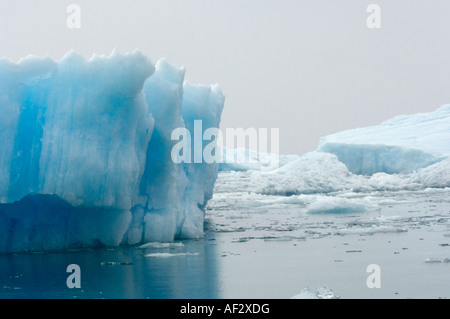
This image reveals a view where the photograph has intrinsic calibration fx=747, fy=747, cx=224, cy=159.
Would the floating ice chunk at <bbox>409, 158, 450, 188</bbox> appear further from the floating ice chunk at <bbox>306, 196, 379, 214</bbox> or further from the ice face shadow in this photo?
the ice face shadow

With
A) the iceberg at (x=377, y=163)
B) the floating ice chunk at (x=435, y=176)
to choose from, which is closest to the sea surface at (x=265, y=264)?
the iceberg at (x=377, y=163)

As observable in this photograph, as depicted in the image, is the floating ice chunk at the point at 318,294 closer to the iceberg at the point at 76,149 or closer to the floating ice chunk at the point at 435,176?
the iceberg at the point at 76,149

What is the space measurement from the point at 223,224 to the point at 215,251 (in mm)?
4220

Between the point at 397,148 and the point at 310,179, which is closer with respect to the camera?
the point at 310,179

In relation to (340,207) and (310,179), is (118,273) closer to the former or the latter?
(340,207)

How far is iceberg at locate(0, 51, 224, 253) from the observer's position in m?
9.59

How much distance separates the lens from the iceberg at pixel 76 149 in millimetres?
9586

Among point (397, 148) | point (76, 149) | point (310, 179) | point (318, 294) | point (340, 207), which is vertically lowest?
point (318, 294)

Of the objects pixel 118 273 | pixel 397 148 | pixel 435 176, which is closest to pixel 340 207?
pixel 118 273

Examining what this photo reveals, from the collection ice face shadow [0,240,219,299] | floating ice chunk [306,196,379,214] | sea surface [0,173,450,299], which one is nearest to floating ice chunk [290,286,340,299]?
sea surface [0,173,450,299]

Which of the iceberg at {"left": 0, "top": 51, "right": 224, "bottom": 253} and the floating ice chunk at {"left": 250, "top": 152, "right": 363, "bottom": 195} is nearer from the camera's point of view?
the iceberg at {"left": 0, "top": 51, "right": 224, "bottom": 253}

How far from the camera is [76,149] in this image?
9.66 metres
